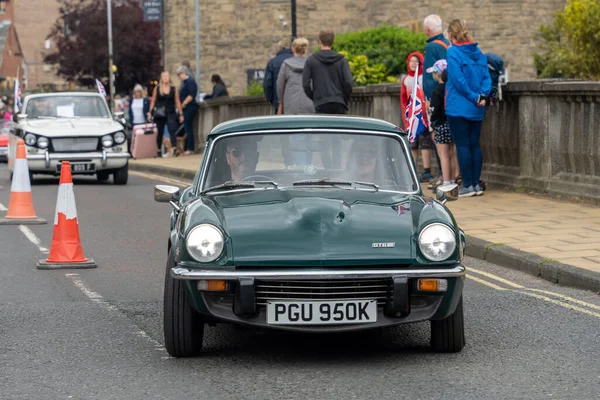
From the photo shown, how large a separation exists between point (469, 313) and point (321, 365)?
1917 millimetres

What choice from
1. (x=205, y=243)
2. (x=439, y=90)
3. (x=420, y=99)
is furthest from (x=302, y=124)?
(x=420, y=99)

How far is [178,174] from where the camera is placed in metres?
22.4

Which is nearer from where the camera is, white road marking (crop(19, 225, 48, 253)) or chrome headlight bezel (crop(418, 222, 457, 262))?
chrome headlight bezel (crop(418, 222, 457, 262))

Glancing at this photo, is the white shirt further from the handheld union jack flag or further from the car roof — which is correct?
the car roof

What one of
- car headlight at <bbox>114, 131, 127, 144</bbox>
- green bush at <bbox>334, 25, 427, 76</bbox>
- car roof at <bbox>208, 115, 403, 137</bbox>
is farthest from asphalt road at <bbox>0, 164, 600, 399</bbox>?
green bush at <bbox>334, 25, 427, 76</bbox>

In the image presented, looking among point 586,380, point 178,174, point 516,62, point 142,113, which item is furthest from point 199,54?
point 586,380

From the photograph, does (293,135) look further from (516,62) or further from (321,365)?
(516,62)

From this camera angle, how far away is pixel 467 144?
570 inches

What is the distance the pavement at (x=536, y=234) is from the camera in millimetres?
9656

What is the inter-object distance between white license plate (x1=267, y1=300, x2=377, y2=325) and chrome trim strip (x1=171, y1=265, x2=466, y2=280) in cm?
14

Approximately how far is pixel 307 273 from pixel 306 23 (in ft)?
152

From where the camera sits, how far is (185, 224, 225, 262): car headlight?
641cm

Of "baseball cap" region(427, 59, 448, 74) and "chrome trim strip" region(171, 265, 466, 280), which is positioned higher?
"baseball cap" region(427, 59, 448, 74)

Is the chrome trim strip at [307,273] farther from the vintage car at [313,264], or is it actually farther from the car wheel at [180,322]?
the car wheel at [180,322]
